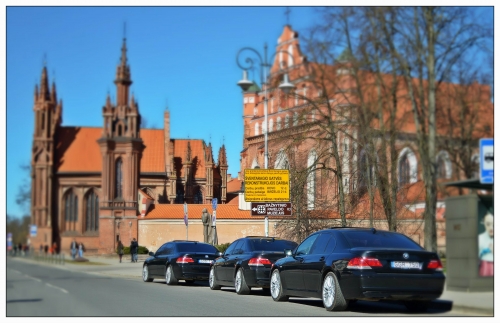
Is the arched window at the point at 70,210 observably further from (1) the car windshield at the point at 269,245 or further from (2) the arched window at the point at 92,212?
(1) the car windshield at the point at 269,245

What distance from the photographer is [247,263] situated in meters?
18.8

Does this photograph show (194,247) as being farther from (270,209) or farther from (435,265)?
(435,265)

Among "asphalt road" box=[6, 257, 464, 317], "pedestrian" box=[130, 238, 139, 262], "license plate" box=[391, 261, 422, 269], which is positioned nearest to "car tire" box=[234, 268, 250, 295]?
"asphalt road" box=[6, 257, 464, 317]

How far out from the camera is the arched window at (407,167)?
62.2 ft

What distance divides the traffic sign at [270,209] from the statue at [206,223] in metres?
2.12

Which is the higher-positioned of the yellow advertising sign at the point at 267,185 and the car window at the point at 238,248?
the yellow advertising sign at the point at 267,185

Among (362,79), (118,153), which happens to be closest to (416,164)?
(362,79)

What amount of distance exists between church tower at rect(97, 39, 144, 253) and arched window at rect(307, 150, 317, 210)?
593 cm

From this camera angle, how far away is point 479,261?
13.6m

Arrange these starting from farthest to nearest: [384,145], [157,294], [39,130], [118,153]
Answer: [118,153] → [39,130] → [384,145] → [157,294]

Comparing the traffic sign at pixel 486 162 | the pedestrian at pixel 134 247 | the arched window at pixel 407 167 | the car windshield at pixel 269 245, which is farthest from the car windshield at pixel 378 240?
the pedestrian at pixel 134 247

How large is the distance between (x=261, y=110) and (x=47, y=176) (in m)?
7.72

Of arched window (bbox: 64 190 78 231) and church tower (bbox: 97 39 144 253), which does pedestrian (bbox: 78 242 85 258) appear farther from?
church tower (bbox: 97 39 144 253)

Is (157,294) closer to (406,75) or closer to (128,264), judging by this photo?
(406,75)
